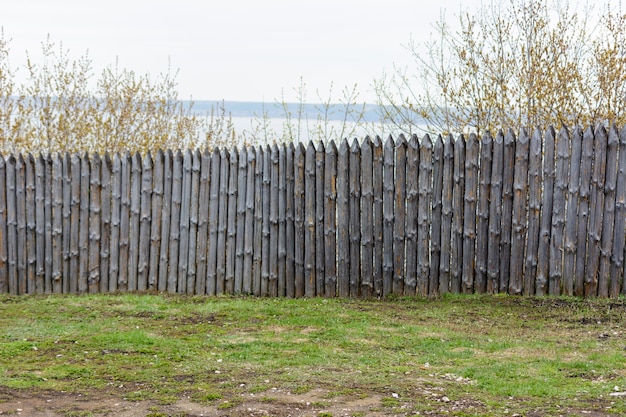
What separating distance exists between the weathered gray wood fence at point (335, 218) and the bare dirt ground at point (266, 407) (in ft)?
13.8

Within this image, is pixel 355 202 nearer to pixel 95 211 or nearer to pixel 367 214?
pixel 367 214

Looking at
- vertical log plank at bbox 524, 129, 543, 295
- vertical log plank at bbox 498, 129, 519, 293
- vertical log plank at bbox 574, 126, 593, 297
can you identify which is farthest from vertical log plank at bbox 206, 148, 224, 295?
vertical log plank at bbox 574, 126, 593, 297

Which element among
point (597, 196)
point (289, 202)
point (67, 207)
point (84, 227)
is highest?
point (597, 196)

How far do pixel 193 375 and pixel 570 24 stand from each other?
898 cm

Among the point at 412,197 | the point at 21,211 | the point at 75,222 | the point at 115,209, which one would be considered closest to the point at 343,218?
the point at 412,197

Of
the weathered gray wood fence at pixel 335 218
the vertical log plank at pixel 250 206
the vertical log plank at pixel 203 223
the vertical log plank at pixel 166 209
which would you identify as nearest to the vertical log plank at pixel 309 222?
the weathered gray wood fence at pixel 335 218

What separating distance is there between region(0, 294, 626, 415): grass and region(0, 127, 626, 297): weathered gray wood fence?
0.40 metres

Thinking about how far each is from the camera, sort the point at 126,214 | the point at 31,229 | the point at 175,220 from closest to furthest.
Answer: the point at 175,220
the point at 126,214
the point at 31,229

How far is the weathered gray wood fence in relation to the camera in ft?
33.4

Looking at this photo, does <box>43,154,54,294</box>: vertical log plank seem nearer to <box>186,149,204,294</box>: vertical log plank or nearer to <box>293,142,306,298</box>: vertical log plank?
<box>186,149,204,294</box>: vertical log plank

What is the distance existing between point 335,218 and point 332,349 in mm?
2981

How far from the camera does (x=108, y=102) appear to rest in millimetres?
17469

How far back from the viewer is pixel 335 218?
1073cm

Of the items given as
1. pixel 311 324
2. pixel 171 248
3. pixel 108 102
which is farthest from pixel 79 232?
pixel 108 102
